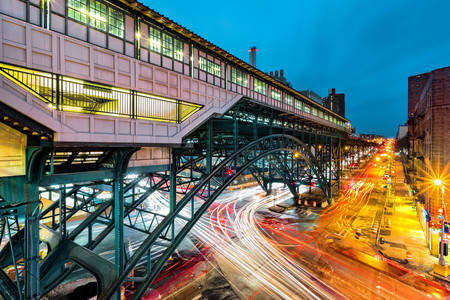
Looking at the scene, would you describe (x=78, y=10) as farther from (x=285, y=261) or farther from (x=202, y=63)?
(x=285, y=261)

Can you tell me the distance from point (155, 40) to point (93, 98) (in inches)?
191

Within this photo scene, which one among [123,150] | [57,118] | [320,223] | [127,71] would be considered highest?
[127,71]

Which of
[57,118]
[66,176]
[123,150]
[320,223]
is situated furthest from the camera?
[320,223]

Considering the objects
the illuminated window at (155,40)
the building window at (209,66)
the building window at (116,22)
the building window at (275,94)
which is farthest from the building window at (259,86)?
the building window at (116,22)

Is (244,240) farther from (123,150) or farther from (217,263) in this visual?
(123,150)

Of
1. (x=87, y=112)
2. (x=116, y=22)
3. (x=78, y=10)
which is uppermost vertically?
(x=116, y=22)

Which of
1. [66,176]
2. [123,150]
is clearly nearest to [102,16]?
[123,150]

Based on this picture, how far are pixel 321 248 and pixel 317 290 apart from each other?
6011 millimetres

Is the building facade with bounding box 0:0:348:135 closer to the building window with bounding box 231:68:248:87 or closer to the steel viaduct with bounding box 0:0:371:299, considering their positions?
the steel viaduct with bounding box 0:0:371:299

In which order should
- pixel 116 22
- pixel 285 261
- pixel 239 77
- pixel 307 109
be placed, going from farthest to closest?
pixel 307 109 < pixel 239 77 < pixel 285 261 < pixel 116 22

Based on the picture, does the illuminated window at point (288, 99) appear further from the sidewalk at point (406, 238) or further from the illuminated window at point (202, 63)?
the sidewalk at point (406, 238)

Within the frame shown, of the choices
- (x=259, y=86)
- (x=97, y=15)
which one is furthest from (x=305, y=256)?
(x=97, y=15)

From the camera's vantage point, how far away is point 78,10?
27.0ft

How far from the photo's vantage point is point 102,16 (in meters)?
8.95
